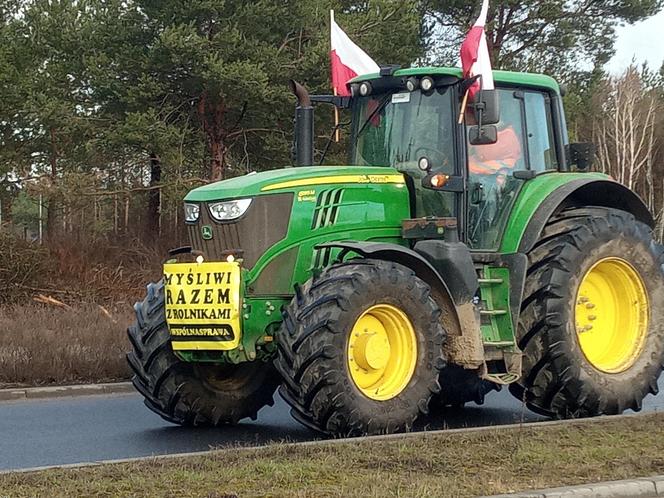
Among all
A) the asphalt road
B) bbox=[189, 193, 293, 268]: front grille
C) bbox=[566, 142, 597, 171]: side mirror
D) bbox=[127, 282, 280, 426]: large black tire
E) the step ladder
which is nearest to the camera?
the asphalt road

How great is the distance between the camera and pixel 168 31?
25047 mm

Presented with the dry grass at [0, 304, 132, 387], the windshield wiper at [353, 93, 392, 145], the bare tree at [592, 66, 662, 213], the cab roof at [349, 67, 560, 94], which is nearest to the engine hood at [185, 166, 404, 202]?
the windshield wiper at [353, 93, 392, 145]

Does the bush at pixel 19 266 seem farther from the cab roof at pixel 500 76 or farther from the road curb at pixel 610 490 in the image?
the road curb at pixel 610 490

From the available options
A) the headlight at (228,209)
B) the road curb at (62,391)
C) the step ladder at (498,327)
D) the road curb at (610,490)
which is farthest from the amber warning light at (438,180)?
the road curb at (62,391)

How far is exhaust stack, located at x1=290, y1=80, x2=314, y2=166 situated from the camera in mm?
10773

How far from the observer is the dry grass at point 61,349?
45.9 ft

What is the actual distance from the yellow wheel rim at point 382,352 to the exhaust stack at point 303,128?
7.94ft

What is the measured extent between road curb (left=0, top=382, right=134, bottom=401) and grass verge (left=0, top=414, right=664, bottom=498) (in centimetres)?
592

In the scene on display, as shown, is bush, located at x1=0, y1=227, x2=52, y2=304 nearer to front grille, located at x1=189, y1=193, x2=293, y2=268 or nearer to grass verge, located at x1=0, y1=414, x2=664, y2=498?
front grille, located at x1=189, y1=193, x2=293, y2=268

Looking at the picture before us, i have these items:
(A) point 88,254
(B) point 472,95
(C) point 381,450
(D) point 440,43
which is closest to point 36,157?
(A) point 88,254

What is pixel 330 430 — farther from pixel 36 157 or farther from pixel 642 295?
pixel 36 157

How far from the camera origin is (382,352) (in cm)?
915

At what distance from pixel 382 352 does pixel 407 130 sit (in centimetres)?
223

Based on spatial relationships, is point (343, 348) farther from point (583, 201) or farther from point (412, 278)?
point (583, 201)
